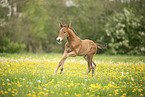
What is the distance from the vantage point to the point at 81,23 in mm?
27484

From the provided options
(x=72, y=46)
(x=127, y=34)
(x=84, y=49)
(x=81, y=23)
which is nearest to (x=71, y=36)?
(x=72, y=46)

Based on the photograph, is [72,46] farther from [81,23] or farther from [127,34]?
[81,23]

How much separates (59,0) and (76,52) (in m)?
33.4

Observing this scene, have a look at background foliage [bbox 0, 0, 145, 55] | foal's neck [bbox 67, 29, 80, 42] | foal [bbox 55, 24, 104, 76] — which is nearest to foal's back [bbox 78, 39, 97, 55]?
foal [bbox 55, 24, 104, 76]

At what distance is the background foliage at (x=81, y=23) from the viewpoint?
856 inches

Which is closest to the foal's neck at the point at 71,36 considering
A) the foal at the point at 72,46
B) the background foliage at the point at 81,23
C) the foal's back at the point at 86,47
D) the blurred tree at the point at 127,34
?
the foal at the point at 72,46

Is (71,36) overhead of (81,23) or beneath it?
beneath

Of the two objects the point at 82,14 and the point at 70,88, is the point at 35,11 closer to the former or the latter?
the point at 82,14

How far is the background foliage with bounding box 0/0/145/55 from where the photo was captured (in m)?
21.8

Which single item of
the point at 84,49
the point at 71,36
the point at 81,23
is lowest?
the point at 84,49

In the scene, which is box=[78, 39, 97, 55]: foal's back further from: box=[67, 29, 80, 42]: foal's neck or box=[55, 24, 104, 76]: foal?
box=[67, 29, 80, 42]: foal's neck

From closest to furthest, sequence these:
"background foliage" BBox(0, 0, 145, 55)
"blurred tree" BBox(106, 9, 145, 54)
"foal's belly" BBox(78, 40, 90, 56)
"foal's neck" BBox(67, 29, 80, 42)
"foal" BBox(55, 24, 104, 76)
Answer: "foal" BBox(55, 24, 104, 76) < "foal's neck" BBox(67, 29, 80, 42) < "foal's belly" BBox(78, 40, 90, 56) < "blurred tree" BBox(106, 9, 145, 54) < "background foliage" BBox(0, 0, 145, 55)

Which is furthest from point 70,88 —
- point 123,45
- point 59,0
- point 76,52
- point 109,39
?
point 59,0

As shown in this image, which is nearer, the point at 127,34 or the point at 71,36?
the point at 71,36
